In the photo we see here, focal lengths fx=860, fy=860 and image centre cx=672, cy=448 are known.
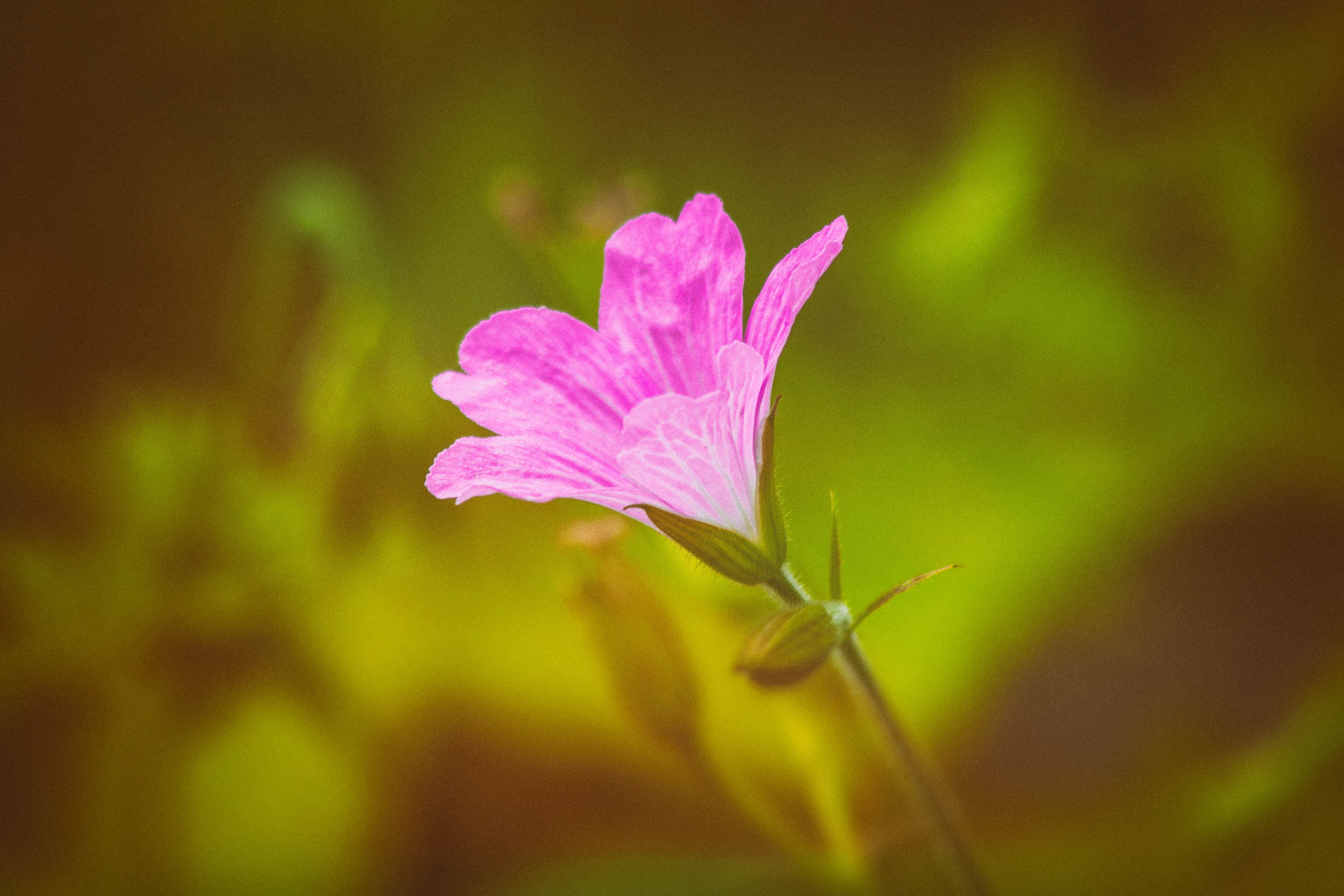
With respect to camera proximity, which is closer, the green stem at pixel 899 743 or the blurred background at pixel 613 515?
the green stem at pixel 899 743

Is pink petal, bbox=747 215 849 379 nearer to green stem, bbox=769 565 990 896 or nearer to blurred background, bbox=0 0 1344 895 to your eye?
green stem, bbox=769 565 990 896

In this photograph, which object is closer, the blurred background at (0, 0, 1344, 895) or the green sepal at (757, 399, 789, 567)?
the green sepal at (757, 399, 789, 567)

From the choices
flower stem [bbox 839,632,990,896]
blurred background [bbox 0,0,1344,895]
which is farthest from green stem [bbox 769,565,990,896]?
blurred background [bbox 0,0,1344,895]

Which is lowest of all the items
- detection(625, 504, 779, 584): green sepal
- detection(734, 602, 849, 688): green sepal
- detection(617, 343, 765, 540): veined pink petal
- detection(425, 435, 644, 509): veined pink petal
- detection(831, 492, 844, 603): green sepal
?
detection(734, 602, 849, 688): green sepal

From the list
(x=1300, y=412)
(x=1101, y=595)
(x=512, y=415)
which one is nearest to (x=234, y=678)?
(x=512, y=415)

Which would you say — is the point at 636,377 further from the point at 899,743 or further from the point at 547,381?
the point at 899,743

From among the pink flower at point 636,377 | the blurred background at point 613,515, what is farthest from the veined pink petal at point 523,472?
the blurred background at point 613,515

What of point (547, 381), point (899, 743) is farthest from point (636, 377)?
point (899, 743)

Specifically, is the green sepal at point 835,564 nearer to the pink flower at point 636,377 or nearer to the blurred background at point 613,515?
the pink flower at point 636,377

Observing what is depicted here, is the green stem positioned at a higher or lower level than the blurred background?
lower
